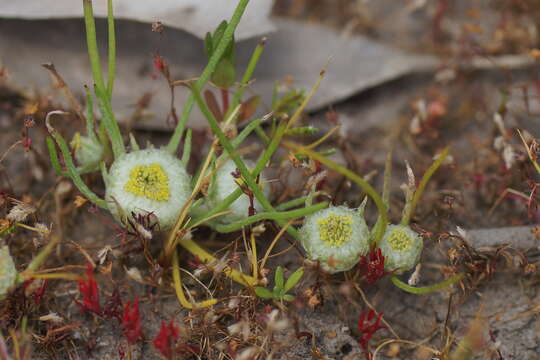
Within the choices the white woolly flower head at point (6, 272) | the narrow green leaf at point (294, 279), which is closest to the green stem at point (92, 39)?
the white woolly flower head at point (6, 272)

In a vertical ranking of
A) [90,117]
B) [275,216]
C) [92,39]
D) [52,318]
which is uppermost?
[92,39]

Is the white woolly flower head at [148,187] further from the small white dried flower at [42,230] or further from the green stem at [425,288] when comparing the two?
the green stem at [425,288]

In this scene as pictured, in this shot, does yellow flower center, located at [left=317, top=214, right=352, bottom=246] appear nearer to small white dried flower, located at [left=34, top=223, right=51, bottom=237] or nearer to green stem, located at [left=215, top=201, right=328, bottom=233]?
green stem, located at [left=215, top=201, right=328, bottom=233]

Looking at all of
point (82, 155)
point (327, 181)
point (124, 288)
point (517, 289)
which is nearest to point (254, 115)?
point (327, 181)

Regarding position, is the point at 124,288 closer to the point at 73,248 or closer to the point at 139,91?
the point at 73,248

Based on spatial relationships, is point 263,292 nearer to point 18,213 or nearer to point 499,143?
point 18,213

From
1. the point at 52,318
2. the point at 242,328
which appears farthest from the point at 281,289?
the point at 52,318
